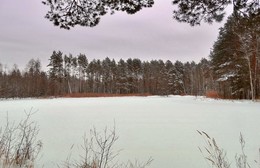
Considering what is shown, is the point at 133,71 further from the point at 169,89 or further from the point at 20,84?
the point at 20,84

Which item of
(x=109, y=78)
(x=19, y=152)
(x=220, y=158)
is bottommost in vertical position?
(x=19, y=152)

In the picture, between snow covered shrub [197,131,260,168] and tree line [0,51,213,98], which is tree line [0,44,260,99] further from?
snow covered shrub [197,131,260,168]

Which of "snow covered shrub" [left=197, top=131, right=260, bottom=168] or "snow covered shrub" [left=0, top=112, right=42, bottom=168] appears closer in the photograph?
"snow covered shrub" [left=197, top=131, right=260, bottom=168]

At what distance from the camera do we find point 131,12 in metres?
4.61

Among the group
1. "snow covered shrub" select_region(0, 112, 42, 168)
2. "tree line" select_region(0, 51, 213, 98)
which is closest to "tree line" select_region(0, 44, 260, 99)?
"tree line" select_region(0, 51, 213, 98)

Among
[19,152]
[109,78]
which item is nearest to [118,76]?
[109,78]

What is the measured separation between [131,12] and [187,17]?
1330 mm

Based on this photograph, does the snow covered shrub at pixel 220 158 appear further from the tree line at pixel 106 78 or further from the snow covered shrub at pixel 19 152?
the tree line at pixel 106 78

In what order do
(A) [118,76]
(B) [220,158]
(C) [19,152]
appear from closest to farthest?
(B) [220,158] < (C) [19,152] < (A) [118,76]

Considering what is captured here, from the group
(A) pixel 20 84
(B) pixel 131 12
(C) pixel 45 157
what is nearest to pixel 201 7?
(B) pixel 131 12

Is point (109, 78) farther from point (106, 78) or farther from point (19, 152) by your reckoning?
point (19, 152)

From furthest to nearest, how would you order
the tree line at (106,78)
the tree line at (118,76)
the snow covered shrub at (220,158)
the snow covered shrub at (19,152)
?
the tree line at (118,76) < the tree line at (106,78) < the snow covered shrub at (19,152) < the snow covered shrub at (220,158)

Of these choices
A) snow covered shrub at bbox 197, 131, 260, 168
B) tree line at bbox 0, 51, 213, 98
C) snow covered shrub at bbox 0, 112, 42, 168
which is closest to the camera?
snow covered shrub at bbox 197, 131, 260, 168

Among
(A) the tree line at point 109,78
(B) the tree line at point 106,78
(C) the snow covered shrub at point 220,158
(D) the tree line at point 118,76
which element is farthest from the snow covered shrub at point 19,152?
(D) the tree line at point 118,76
